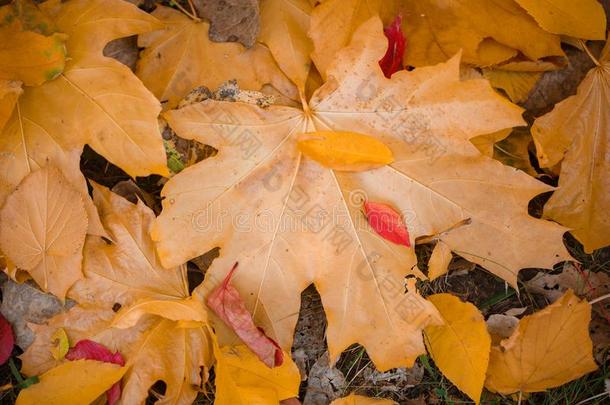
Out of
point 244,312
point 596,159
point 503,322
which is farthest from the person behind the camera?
point 503,322

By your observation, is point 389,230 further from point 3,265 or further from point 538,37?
point 3,265

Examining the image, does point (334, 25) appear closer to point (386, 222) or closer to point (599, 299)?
point (386, 222)

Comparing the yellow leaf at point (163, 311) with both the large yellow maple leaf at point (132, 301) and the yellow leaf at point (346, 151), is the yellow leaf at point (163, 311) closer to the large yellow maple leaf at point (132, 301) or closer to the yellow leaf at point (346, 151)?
the large yellow maple leaf at point (132, 301)

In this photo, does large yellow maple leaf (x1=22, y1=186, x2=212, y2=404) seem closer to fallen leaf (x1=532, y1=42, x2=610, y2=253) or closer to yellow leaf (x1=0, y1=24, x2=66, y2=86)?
yellow leaf (x1=0, y1=24, x2=66, y2=86)

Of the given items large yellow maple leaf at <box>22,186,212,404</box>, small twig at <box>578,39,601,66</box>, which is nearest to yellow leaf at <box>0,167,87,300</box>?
large yellow maple leaf at <box>22,186,212,404</box>

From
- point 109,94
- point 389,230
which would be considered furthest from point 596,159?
point 109,94

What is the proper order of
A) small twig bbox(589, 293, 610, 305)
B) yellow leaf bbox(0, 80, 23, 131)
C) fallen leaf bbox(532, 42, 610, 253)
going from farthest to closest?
small twig bbox(589, 293, 610, 305) < fallen leaf bbox(532, 42, 610, 253) < yellow leaf bbox(0, 80, 23, 131)

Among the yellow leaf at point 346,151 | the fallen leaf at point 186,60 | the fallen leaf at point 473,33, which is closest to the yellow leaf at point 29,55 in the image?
the fallen leaf at point 186,60
